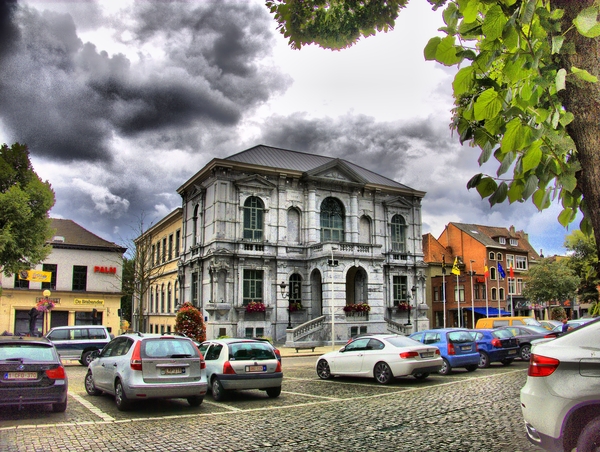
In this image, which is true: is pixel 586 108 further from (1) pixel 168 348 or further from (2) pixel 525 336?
(2) pixel 525 336

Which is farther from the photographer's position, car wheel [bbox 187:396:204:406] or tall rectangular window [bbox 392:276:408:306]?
tall rectangular window [bbox 392:276:408:306]

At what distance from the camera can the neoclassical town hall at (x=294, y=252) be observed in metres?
37.6

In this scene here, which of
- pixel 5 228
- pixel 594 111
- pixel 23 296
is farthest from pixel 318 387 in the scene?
pixel 23 296

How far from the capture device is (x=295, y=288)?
40.2 metres

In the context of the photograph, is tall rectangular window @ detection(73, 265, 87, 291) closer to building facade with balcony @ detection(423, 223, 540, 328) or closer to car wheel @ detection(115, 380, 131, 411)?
building facade with balcony @ detection(423, 223, 540, 328)

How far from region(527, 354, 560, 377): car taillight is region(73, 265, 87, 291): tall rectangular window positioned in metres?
48.6

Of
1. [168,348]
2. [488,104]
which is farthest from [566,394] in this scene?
[168,348]

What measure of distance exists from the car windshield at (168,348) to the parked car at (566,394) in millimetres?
8011

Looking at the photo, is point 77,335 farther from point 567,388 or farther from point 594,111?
point 594,111

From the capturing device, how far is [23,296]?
4538 centimetres

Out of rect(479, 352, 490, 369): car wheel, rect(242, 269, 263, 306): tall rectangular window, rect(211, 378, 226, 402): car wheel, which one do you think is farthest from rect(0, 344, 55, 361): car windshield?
rect(242, 269, 263, 306): tall rectangular window

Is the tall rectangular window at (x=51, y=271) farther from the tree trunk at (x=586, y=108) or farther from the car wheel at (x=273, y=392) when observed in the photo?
the tree trunk at (x=586, y=108)

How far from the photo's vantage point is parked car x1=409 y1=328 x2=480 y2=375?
18.6 meters

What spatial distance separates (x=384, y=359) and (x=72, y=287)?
131 feet
